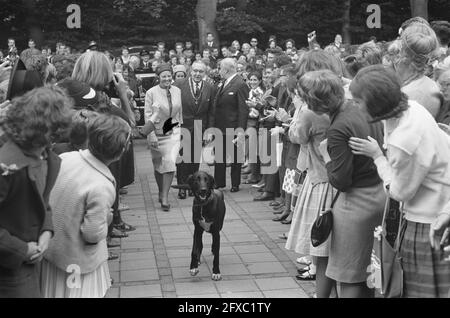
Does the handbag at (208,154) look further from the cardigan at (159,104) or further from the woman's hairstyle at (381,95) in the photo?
the woman's hairstyle at (381,95)

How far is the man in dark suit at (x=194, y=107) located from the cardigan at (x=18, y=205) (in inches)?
294

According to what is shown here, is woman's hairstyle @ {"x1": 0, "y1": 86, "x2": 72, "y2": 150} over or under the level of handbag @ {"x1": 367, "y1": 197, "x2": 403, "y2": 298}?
over

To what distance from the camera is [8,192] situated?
3410 millimetres

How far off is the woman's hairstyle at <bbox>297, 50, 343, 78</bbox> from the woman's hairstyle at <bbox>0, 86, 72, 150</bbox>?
2.32 meters

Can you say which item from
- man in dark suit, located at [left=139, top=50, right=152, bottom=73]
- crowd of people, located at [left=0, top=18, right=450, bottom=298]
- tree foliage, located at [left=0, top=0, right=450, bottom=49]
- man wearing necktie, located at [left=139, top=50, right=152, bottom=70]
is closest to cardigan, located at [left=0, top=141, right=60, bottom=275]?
crowd of people, located at [left=0, top=18, right=450, bottom=298]

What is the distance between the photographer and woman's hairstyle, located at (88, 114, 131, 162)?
4.25 metres

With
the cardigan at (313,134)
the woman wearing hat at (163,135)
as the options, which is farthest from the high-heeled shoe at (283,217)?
the cardigan at (313,134)

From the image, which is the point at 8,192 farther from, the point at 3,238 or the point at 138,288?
the point at 138,288

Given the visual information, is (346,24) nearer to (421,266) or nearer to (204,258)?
(204,258)

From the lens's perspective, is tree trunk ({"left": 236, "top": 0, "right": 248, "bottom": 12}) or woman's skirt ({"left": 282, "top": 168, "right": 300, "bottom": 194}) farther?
tree trunk ({"left": 236, "top": 0, "right": 248, "bottom": 12})

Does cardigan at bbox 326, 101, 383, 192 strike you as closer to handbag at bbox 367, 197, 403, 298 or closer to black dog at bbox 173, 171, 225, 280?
handbag at bbox 367, 197, 403, 298

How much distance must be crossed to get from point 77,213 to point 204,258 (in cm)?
338

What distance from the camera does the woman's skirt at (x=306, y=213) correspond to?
5.22 metres

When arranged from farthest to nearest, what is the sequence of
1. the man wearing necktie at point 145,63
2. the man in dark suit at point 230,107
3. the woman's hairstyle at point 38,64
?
the man wearing necktie at point 145,63 < the man in dark suit at point 230,107 < the woman's hairstyle at point 38,64
